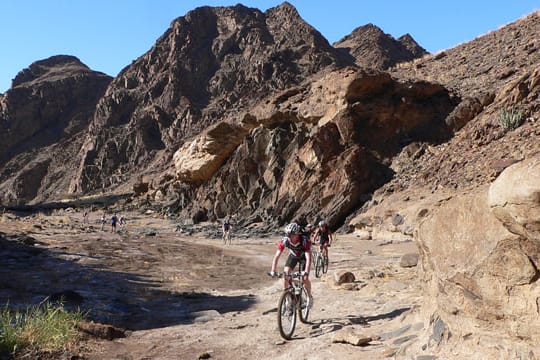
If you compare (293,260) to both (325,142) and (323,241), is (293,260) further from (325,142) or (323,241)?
(325,142)

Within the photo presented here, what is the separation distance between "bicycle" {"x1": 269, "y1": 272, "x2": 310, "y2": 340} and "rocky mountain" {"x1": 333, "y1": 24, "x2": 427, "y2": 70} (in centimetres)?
7914

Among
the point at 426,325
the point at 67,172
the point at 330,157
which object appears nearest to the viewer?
the point at 426,325

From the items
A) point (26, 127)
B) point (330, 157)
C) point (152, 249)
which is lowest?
point (152, 249)

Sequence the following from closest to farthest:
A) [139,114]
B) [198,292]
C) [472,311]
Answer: [472,311], [198,292], [139,114]

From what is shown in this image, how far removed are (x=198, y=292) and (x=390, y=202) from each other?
14964 millimetres

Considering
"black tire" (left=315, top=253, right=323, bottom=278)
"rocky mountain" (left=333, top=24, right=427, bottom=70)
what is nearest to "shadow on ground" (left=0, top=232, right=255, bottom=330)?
"black tire" (left=315, top=253, right=323, bottom=278)

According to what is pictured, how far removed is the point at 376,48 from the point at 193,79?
1560 inches

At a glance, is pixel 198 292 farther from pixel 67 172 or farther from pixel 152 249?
pixel 67 172

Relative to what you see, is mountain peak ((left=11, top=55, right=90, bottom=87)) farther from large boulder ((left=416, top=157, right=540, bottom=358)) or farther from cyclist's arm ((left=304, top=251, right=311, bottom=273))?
large boulder ((left=416, top=157, right=540, bottom=358))

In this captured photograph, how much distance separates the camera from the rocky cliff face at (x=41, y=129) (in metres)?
103

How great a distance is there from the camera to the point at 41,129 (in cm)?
11575

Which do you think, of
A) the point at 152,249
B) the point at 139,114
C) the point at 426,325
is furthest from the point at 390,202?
the point at 139,114

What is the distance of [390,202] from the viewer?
2491 cm

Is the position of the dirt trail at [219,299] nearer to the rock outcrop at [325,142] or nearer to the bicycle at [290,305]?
the bicycle at [290,305]
